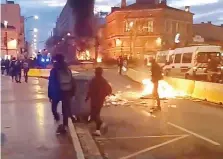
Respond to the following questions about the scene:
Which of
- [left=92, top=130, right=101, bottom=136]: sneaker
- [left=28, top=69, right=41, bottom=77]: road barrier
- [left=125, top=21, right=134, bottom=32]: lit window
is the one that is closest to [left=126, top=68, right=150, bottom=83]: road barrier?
[left=28, top=69, right=41, bottom=77]: road barrier

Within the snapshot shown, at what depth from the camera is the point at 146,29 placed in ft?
284

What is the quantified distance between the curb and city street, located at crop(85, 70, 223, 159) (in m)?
0.20

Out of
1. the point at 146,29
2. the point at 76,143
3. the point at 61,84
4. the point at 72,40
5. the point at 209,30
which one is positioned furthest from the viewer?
the point at 209,30

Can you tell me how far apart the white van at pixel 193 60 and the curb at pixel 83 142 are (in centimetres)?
2066

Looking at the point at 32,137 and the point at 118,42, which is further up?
the point at 118,42

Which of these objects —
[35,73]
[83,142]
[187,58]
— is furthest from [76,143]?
[35,73]

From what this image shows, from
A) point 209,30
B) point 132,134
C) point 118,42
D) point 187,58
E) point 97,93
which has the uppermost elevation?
point 209,30

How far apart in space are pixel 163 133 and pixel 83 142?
2.12 m

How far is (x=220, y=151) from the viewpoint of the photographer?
907cm

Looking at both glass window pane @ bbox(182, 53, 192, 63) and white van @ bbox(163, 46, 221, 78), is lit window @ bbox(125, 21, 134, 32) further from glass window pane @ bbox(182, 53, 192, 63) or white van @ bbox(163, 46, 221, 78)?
glass window pane @ bbox(182, 53, 192, 63)

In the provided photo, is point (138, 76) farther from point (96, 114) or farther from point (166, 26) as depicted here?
point (166, 26)

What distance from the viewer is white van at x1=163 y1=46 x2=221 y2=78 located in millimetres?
32094

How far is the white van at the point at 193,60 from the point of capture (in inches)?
1264

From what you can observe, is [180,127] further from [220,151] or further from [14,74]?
[14,74]
